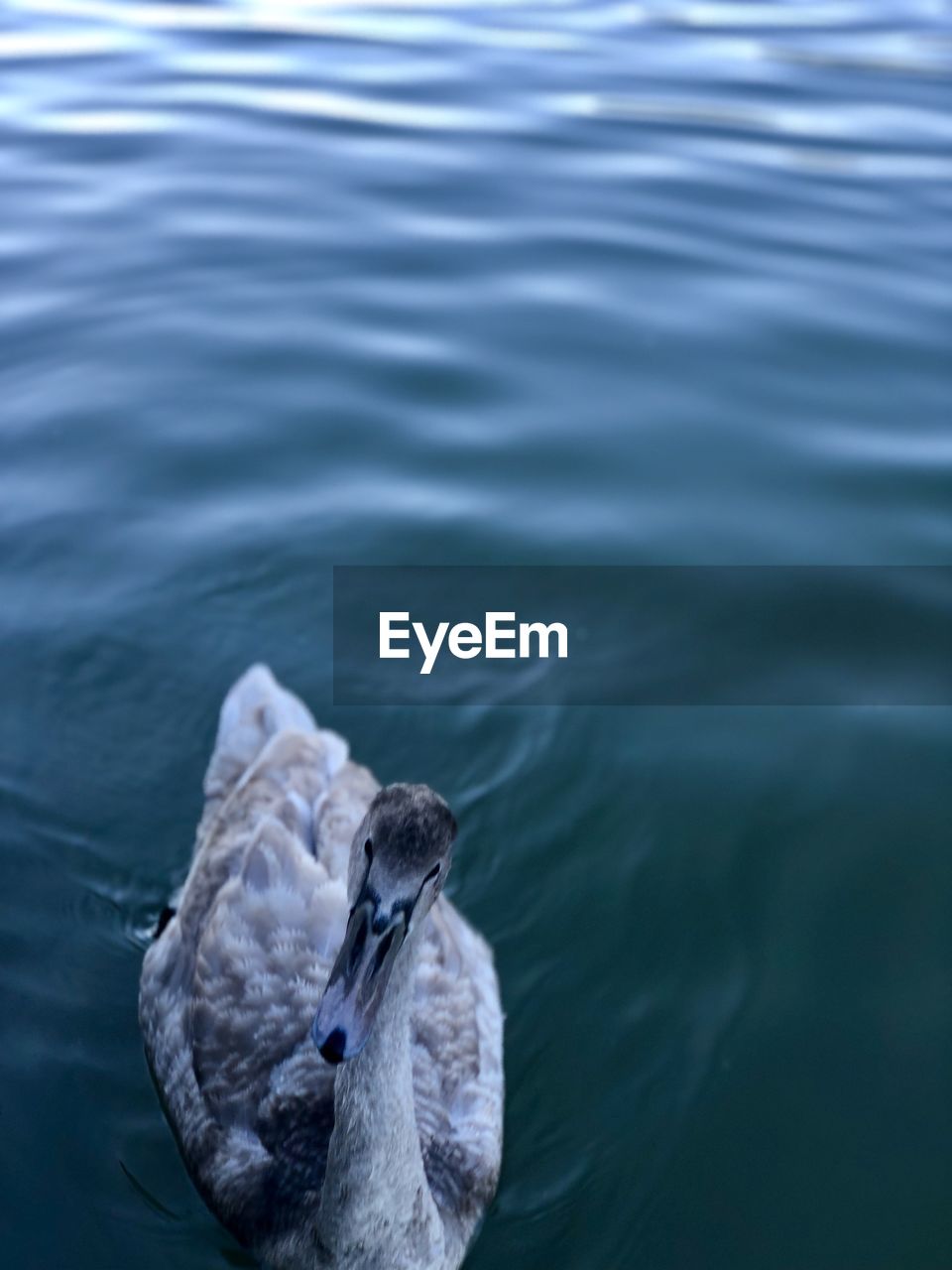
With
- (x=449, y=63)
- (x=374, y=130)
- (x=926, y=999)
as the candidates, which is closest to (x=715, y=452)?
(x=926, y=999)

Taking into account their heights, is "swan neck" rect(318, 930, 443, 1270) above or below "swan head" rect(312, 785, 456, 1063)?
below

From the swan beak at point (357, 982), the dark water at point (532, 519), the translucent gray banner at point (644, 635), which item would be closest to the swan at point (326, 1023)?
the swan beak at point (357, 982)

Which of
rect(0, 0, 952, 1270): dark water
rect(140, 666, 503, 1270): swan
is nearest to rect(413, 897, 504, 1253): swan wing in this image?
rect(140, 666, 503, 1270): swan

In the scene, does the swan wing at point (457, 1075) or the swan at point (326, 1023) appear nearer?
the swan at point (326, 1023)

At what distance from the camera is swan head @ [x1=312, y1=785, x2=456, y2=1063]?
4.41 m

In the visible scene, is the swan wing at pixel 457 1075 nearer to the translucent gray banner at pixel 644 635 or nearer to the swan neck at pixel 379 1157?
the swan neck at pixel 379 1157

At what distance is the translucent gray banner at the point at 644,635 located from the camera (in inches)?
316

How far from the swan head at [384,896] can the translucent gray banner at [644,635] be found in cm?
354

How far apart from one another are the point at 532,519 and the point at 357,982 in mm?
5184

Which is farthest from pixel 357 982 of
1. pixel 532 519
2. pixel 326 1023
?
pixel 532 519

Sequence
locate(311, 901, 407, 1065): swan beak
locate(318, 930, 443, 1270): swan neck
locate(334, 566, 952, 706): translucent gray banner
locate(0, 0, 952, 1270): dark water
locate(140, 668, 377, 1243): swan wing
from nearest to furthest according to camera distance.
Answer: locate(311, 901, 407, 1065): swan beak, locate(318, 930, 443, 1270): swan neck, locate(140, 668, 377, 1243): swan wing, locate(0, 0, 952, 1270): dark water, locate(334, 566, 952, 706): translucent gray banner

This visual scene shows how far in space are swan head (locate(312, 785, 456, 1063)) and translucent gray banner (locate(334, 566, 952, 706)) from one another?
354cm

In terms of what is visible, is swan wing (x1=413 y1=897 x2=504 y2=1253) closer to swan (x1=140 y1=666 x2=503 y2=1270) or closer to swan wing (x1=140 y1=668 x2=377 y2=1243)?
swan (x1=140 y1=666 x2=503 y2=1270)

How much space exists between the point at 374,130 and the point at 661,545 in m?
7.75
